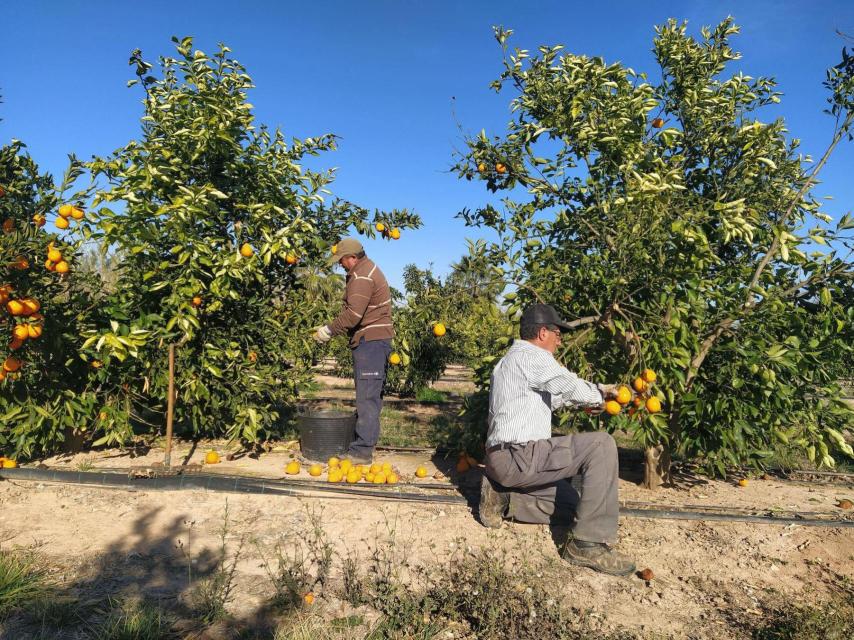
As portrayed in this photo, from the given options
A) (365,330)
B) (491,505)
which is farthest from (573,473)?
(365,330)

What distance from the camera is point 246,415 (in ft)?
15.1

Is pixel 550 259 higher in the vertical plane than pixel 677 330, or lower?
higher

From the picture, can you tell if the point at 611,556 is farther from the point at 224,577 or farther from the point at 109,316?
the point at 109,316

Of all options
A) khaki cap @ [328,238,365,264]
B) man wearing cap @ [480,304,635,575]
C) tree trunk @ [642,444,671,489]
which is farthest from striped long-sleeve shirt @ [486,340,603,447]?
khaki cap @ [328,238,365,264]

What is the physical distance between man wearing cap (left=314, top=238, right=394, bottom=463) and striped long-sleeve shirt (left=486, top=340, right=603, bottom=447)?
164cm

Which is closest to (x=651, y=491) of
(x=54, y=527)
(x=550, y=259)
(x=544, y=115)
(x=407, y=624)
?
(x=550, y=259)

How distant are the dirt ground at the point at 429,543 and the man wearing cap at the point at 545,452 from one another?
→ 137 mm

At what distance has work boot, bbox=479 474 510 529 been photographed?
131 inches

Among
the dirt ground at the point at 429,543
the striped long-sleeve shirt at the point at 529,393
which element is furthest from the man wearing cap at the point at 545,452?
the dirt ground at the point at 429,543

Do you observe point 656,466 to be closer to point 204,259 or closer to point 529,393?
point 529,393

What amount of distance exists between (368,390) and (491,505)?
1.63 meters

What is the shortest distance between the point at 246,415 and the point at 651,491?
3.25m

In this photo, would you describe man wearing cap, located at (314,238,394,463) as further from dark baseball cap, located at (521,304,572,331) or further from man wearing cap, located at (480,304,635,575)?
dark baseball cap, located at (521,304,572,331)

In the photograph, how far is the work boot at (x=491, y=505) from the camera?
334 centimetres
